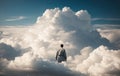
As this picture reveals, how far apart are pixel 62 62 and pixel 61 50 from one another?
935mm

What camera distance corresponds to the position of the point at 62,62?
18203mm

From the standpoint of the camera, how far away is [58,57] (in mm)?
18281

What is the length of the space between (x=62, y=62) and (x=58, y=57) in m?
0.50

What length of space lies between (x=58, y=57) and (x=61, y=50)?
0.59 metres

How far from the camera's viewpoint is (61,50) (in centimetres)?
1830
